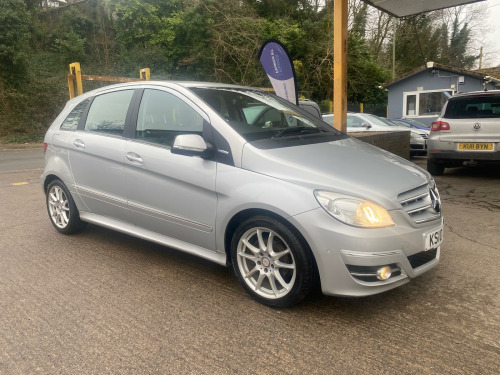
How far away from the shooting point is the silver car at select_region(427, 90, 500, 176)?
741 cm

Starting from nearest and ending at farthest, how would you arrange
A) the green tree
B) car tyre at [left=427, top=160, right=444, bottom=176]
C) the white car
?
car tyre at [left=427, top=160, right=444, bottom=176] < the white car < the green tree

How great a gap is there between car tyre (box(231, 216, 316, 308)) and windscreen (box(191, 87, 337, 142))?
0.70 meters

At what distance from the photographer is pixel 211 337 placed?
267 centimetres

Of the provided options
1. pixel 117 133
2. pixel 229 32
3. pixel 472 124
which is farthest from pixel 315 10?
pixel 117 133

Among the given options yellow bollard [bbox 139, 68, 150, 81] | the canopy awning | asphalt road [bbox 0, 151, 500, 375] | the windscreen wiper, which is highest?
the canopy awning

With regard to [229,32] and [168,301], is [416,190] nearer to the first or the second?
[168,301]

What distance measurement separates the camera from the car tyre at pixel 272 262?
2.80 meters

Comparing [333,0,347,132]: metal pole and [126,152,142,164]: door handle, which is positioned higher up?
[333,0,347,132]: metal pole

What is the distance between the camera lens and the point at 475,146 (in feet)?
24.8

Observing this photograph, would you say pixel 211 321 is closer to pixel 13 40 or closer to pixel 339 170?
pixel 339 170

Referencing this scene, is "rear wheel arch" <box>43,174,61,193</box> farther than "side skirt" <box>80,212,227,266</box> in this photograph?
Yes

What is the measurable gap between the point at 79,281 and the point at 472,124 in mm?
6912

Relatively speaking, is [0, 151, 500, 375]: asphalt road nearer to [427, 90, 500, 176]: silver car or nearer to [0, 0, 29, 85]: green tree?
[427, 90, 500, 176]: silver car

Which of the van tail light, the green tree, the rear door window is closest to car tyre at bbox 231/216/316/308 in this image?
the rear door window
